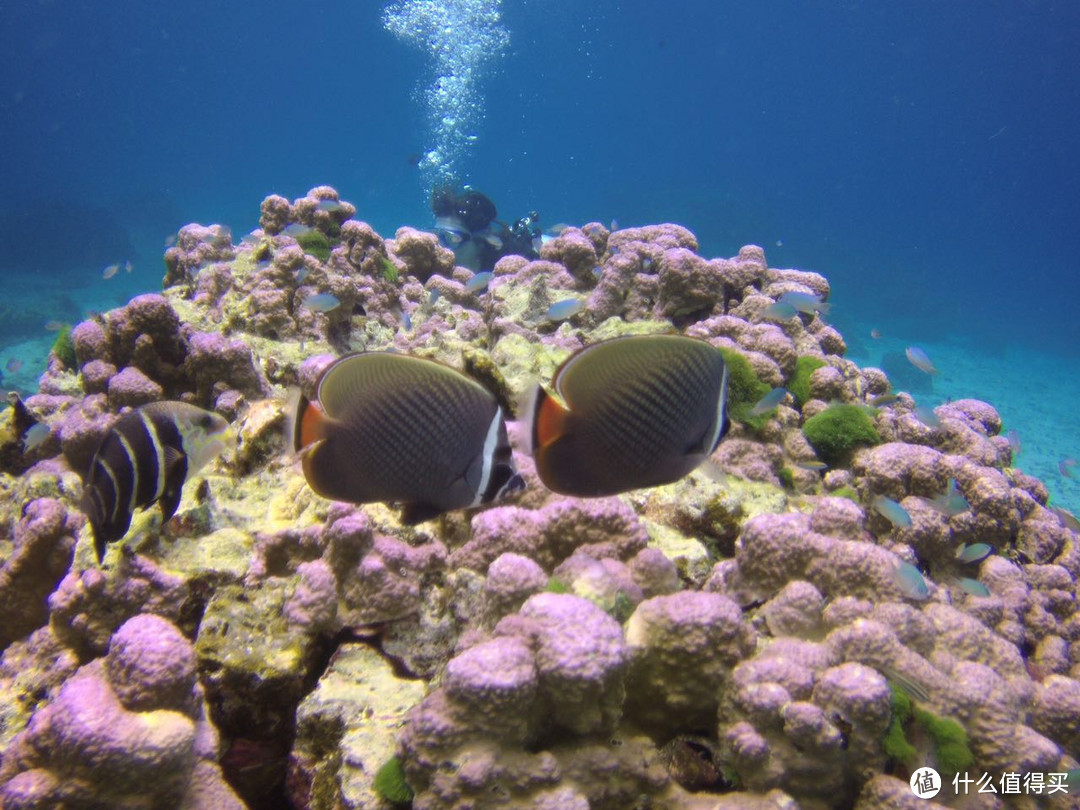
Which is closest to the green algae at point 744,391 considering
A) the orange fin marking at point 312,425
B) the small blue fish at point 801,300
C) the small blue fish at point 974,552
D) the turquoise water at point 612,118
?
the small blue fish at point 974,552

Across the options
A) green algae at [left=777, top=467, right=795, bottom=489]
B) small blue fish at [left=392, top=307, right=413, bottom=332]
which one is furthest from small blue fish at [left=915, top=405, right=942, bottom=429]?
small blue fish at [left=392, top=307, right=413, bottom=332]

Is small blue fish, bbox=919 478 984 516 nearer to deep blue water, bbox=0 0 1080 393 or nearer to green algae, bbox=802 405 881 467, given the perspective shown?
green algae, bbox=802 405 881 467

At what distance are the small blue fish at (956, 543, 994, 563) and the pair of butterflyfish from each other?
3167mm

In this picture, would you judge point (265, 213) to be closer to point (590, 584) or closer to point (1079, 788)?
point (590, 584)

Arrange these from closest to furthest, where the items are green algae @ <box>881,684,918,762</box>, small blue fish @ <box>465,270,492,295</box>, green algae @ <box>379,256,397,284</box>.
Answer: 1. green algae @ <box>881,684,918,762</box>
2. green algae @ <box>379,256,397,284</box>
3. small blue fish @ <box>465,270,492,295</box>

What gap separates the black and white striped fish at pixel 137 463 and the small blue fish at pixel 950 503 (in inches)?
160

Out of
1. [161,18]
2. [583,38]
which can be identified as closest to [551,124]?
[583,38]

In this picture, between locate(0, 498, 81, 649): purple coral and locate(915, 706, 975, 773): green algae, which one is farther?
locate(0, 498, 81, 649): purple coral

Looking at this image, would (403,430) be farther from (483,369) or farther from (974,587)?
(974,587)

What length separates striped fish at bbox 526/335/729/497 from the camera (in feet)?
4.48

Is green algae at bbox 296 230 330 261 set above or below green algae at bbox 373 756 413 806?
above

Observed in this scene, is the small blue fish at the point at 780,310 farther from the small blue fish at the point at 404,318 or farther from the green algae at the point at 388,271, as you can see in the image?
the green algae at the point at 388,271

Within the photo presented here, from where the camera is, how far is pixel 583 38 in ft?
363

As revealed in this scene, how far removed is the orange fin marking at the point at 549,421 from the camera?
135 centimetres
